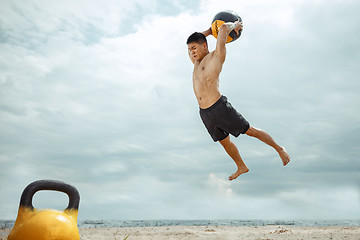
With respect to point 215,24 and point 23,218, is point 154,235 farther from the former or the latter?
point 215,24

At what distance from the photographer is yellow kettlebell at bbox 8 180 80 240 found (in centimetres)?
519

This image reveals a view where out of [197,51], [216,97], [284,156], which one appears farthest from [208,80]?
[284,156]

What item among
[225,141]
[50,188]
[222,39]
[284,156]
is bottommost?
[50,188]

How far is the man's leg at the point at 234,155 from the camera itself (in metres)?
5.91

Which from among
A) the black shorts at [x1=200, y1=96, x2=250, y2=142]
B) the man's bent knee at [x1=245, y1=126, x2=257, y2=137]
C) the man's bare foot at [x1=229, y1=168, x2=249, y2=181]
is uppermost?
the black shorts at [x1=200, y1=96, x2=250, y2=142]

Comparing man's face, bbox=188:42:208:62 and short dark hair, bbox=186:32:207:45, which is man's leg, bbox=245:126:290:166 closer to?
man's face, bbox=188:42:208:62

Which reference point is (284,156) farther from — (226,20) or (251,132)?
(226,20)

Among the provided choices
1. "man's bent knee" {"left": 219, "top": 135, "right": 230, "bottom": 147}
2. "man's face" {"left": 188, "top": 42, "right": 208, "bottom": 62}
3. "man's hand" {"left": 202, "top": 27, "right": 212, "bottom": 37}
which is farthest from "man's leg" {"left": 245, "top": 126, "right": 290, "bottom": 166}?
"man's hand" {"left": 202, "top": 27, "right": 212, "bottom": 37}

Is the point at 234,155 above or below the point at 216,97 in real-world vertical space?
below

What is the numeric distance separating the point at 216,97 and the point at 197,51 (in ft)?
2.94

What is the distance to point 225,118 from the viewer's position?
17.8ft

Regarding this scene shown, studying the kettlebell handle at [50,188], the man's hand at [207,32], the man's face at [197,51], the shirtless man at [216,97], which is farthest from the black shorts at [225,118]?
the kettlebell handle at [50,188]

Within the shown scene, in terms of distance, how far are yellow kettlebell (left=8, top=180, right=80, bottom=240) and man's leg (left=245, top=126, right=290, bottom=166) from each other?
306cm

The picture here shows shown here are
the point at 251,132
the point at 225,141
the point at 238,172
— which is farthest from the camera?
the point at 238,172
